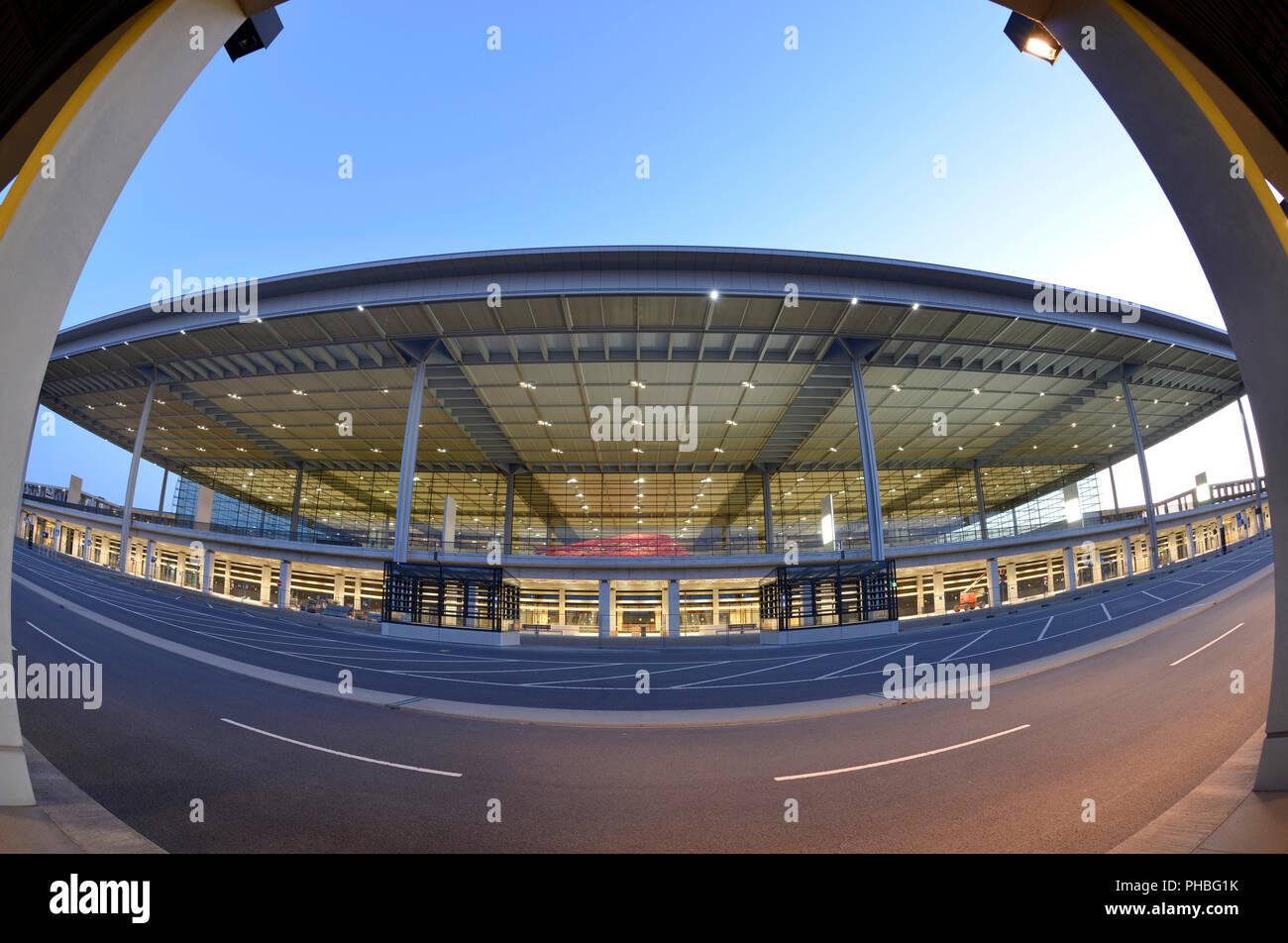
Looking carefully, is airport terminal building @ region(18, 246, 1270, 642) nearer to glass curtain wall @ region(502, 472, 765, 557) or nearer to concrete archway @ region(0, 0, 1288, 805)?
glass curtain wall @ region(502, 472, 765, 557)

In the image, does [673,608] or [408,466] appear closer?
[408,466]

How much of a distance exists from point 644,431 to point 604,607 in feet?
44.8

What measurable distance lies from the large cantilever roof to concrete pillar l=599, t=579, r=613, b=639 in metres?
12.0

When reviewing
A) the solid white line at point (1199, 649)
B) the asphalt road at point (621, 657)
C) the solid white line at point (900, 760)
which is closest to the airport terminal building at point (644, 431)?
the asphalt road at point (621, 657)

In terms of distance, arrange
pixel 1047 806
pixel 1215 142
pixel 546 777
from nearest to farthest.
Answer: pixel 1215 142 < pixel 1047 806 < pixel 546 777

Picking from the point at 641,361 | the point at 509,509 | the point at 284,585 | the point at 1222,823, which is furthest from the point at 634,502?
the point at 1222,823

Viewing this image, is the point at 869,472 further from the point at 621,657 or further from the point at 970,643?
the point at 621,657

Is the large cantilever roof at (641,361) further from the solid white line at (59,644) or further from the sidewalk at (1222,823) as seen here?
the sidewalk at (1222,823)

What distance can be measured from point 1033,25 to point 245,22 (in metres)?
7.62

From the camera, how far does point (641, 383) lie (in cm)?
3197

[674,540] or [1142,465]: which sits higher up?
[1142,465]
